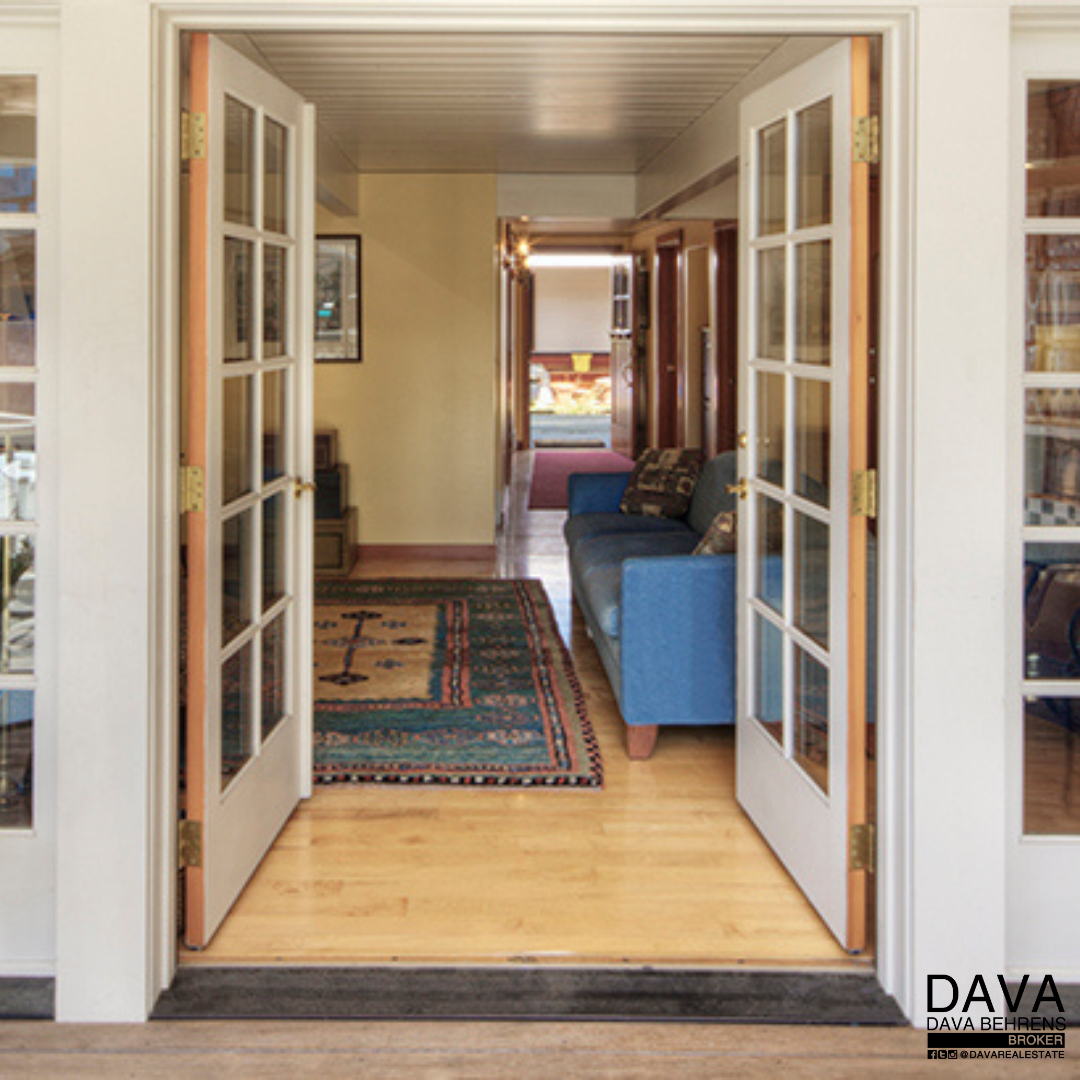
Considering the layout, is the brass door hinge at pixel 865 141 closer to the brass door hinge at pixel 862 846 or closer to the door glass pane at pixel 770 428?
the door glass pane at pixel 770 428

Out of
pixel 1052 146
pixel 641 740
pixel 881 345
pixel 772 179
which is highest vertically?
pixel 772 179

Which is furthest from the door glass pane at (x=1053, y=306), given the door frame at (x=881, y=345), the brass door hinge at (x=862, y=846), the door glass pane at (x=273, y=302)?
the door glass pane at (x=273, y=302)

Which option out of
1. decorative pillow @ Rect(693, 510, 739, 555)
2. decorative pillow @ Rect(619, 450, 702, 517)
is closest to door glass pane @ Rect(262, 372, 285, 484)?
decorative pillow @ Rect(693, 510, 739, 555)

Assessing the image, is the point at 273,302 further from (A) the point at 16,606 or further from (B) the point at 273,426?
(A) the point at 16,606

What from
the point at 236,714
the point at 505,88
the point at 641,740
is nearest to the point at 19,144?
the point at 236,714

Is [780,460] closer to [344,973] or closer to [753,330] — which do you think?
Answer: [753,330]

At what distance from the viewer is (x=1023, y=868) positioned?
298 centimetres

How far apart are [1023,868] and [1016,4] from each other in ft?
5.83

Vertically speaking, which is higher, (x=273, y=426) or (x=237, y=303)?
(x=237, y=303)

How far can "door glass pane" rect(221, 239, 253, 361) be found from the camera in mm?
3299

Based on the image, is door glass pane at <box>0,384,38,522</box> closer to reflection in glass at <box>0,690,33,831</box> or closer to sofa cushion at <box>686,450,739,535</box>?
reflection in glass at <box>0,690,33,831</box>

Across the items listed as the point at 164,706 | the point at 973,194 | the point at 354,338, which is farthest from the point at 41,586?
the point at 354,338

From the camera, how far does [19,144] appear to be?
291 cm

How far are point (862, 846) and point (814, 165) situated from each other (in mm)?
1604
